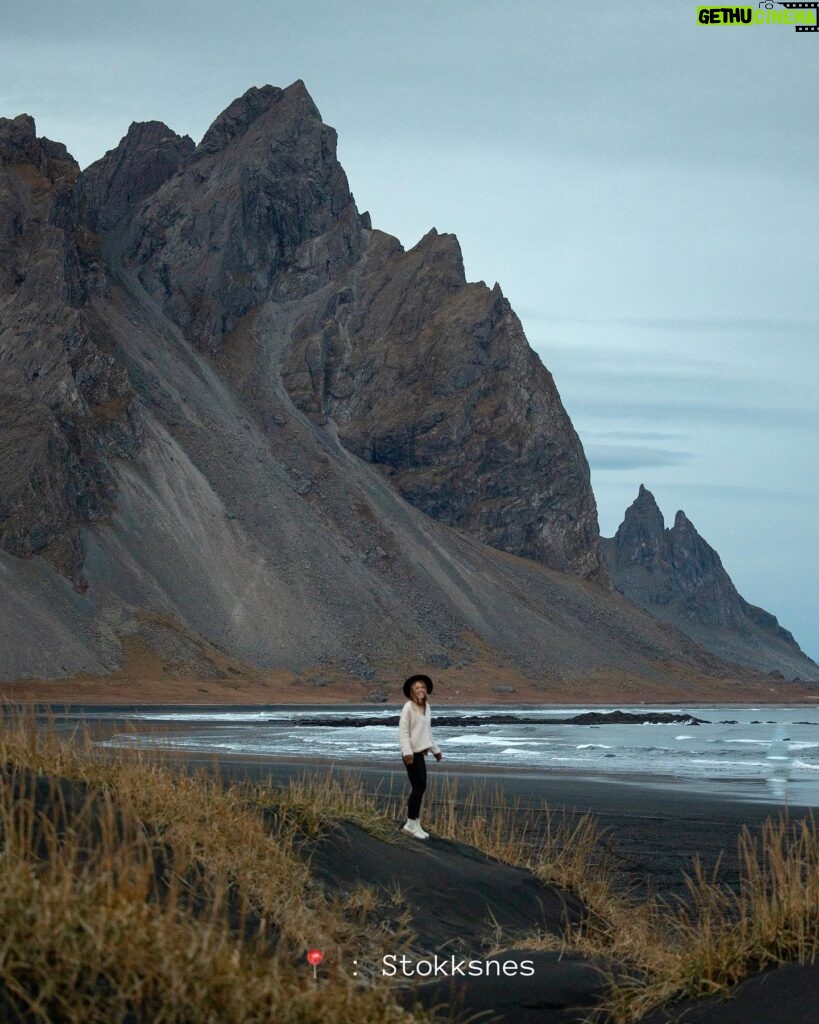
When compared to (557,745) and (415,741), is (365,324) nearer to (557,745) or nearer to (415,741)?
(557,745)

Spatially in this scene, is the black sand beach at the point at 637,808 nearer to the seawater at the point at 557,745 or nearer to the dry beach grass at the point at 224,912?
the dry beach grass at the point at 224,912

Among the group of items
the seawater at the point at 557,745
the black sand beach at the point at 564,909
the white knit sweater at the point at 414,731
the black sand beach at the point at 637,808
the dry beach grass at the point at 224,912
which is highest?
the white knit sweater at the point at 414,731

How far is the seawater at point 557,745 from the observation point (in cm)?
3756

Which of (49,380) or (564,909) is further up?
(49,380)

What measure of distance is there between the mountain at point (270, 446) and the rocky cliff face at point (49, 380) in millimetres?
256

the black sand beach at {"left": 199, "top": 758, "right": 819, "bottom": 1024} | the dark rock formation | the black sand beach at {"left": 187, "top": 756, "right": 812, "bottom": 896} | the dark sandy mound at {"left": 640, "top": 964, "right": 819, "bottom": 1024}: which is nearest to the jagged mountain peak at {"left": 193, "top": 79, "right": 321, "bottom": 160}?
the dark rock formation

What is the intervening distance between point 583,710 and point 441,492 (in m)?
54.3

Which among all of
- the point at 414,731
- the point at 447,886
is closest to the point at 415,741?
the point at 414,731

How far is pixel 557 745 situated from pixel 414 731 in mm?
43211

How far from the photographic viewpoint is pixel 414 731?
541 inches

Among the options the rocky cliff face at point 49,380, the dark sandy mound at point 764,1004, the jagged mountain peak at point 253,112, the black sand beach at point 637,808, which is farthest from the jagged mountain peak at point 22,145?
the dark sandy mound at point 764,1004

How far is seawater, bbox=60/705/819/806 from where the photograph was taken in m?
37.6

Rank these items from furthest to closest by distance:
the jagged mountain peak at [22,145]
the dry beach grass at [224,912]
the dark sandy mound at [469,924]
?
the jagged mountain peak at [22,145], the dark sandy mound at [469,924], the dry beach grass at [224,912]

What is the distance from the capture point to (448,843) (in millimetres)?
13820
